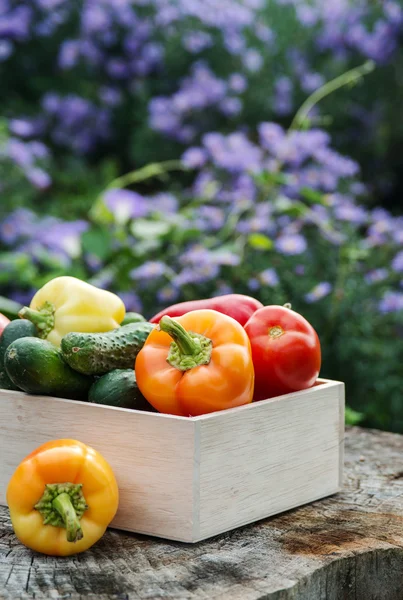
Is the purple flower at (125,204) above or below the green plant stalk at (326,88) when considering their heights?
below

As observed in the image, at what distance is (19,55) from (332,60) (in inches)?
81.9

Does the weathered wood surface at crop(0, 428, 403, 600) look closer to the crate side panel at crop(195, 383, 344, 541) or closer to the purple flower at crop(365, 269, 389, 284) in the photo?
the crate side panel at crop(195, 383, 344, 541)

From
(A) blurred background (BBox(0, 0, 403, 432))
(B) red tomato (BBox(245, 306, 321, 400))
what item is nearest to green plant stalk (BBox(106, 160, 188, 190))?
(A) blurred background (BBox(0, 0, 403, 432))

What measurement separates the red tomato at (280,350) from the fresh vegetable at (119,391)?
261 millimetres

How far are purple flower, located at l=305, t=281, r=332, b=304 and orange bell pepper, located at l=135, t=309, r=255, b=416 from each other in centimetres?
160

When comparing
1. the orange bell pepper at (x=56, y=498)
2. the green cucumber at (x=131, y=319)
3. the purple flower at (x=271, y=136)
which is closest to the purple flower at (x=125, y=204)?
the purple flower at (x=271, y=136)

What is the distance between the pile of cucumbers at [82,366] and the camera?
1896 millimetres

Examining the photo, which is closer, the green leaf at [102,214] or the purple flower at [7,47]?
the green leaf at [102,214]

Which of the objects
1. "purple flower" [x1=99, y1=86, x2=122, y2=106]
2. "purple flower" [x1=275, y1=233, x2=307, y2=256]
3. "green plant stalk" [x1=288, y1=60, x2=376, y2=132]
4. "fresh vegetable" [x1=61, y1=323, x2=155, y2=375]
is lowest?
"fresh vegetable" [x1=61, y1=323, x2=155, y2=375]

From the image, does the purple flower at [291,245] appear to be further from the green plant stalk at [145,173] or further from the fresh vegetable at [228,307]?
the fresh vegetable at [228,307]

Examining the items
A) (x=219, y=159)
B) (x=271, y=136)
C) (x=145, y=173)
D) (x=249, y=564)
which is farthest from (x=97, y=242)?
(x=249, y=564)

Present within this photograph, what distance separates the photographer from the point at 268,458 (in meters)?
1.95

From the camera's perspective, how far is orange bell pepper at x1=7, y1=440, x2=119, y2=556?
1688 mm

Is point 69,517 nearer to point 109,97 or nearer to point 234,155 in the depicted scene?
point 234,155
